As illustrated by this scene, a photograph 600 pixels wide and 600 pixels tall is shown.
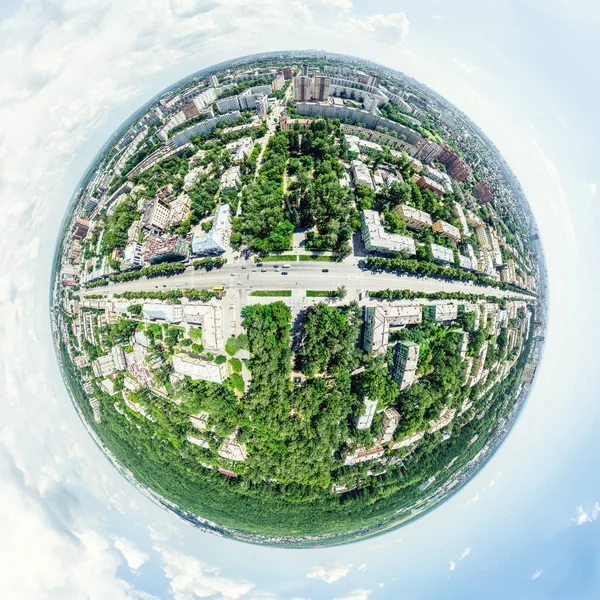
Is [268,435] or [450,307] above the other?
[450,307]

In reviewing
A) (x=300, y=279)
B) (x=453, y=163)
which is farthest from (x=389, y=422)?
(x=453, y=163)

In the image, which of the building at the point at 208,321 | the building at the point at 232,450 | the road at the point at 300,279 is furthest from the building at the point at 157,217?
the building at the point at 232,450

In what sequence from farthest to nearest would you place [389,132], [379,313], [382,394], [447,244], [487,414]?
1. [389,132]
2. [487,414]
3. [447,244]
4. [382,394]
5. [379,313]

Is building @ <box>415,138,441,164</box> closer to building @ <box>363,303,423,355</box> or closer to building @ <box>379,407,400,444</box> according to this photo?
building @ <box>363,303,423,355</box>

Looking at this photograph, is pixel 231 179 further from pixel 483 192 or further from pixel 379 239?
pixel 483 192

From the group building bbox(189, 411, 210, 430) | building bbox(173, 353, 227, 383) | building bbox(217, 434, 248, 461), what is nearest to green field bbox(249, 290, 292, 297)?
building bbox(173, 353, 227, 383)

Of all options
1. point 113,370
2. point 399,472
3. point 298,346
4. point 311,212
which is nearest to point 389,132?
point 311,212

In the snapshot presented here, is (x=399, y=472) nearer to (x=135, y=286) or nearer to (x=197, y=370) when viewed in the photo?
(x=197, y=370)
